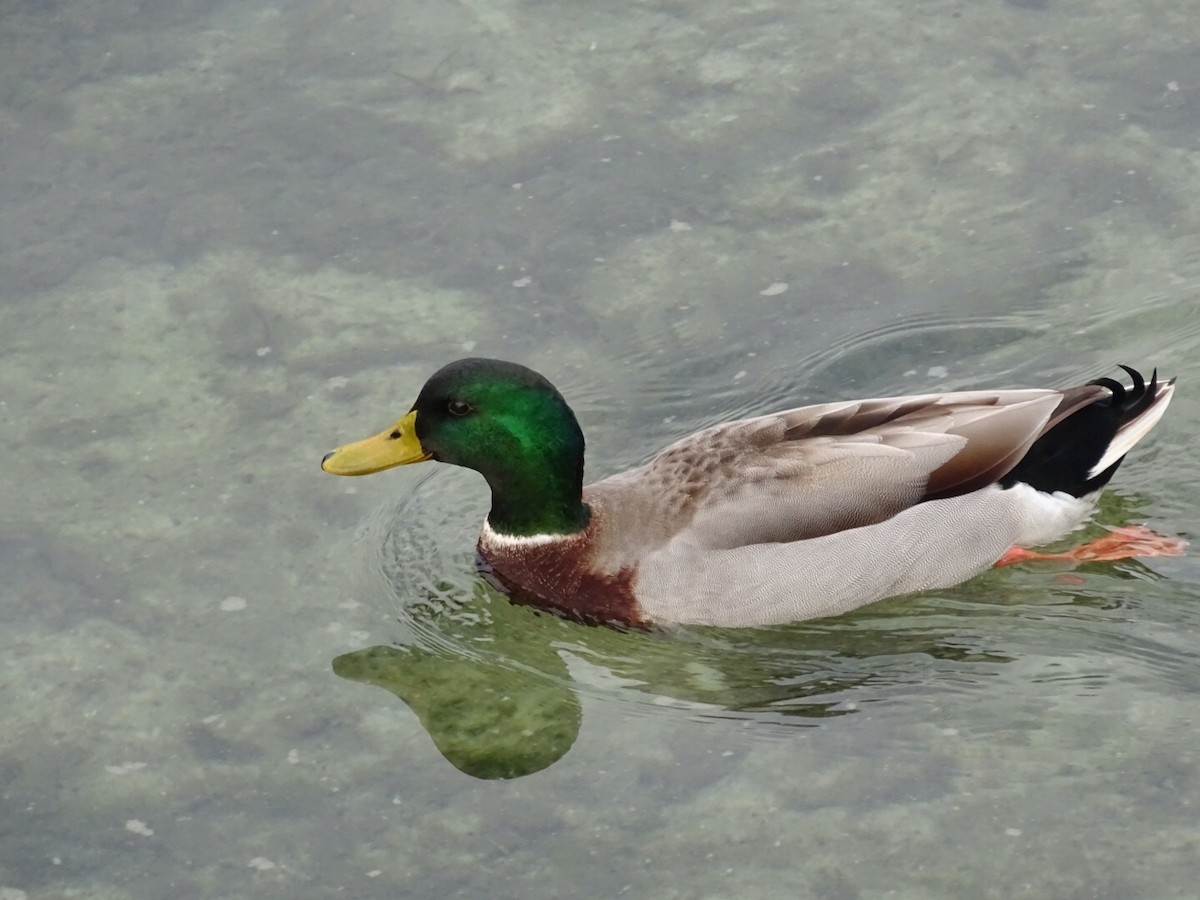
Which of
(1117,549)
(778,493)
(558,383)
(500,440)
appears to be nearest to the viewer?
(778,493)

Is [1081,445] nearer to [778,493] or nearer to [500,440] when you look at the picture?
[778,493]

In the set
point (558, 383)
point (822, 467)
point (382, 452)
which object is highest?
point (822, 467)

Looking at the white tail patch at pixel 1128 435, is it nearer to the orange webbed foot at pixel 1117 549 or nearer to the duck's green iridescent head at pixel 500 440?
the orange webbed foot at pixel 1117 549

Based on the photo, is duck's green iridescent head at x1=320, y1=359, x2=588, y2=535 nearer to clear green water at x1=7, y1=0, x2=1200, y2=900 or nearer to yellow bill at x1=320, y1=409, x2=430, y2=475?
yellow bill at x1=320, y1=409, x2=430, y2=475

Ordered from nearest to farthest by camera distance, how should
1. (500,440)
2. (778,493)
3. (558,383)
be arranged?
(778,493), (500,440), (558,383)

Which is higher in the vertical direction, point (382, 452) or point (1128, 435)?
point (1128, 435)

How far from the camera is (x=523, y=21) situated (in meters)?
10.9

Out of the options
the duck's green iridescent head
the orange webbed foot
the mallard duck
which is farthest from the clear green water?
the duck's green iridescent head

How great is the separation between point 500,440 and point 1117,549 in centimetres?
246

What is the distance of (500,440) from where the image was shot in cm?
739

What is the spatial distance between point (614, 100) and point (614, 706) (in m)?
4.29

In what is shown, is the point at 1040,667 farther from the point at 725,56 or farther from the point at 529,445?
the point at 725,56

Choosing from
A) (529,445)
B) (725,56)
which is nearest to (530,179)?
(725,56)

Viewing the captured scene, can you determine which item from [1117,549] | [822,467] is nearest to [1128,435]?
[1117,549]
